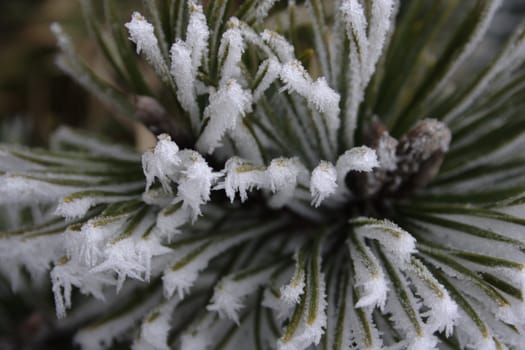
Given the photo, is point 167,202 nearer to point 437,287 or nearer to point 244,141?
point 244,141

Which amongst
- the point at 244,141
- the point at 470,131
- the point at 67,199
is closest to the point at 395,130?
the point at 470,131

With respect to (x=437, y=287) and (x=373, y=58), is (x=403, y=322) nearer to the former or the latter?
(x=437, y=287)

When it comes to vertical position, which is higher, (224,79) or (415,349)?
(224,79)

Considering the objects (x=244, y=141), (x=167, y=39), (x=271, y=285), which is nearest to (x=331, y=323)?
(x=271, y=285)

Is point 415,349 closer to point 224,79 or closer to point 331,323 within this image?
point 331,323

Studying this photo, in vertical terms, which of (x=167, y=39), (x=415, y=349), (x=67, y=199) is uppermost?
(x=167, y=39)

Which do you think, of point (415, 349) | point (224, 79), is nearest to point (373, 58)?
point (224, 79)

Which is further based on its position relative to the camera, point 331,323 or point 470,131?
point 470,131

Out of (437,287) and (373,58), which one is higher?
(373,58)
